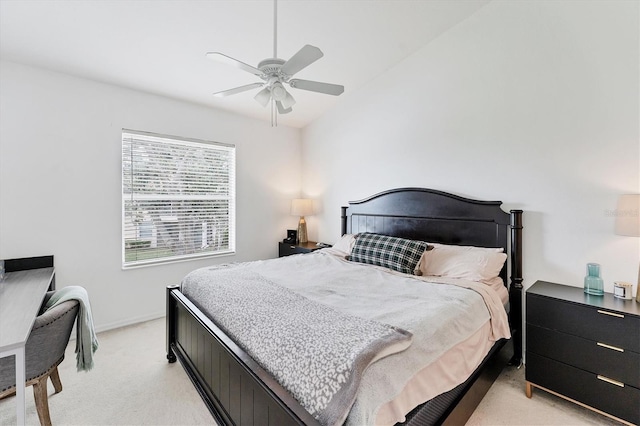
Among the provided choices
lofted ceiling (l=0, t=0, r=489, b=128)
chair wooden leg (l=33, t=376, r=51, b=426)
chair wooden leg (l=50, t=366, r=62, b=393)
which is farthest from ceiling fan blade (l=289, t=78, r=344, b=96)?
chair wooden leg (l=50, t=366, r=62, b=393)

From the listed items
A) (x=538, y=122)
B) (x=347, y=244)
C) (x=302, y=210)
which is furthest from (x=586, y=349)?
(x=302, y=210)

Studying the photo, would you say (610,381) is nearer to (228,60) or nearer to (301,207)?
(228,60)

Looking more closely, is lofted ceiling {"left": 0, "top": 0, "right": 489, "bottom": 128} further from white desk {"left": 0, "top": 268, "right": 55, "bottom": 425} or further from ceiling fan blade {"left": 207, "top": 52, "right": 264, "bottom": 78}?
white desk {"left": 0, "top": 268, "right": 55, "bottom": 425}

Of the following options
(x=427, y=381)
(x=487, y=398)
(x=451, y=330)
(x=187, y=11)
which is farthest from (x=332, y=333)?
(x=187, y=11)

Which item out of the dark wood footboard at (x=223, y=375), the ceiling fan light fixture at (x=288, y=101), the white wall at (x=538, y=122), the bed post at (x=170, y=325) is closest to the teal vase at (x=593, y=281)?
the white wall at (x=538, y=122)

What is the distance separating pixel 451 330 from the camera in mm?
1545

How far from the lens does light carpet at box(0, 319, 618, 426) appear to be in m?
1.81

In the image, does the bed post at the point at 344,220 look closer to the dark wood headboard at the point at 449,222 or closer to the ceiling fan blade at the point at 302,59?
the dark wood headboard at the point at 449,222

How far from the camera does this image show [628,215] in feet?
6.06

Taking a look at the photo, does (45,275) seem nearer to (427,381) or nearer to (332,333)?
(332,333)

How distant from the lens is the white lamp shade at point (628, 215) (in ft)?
5.93

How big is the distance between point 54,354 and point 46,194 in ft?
5.98

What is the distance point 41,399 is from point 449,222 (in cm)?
327

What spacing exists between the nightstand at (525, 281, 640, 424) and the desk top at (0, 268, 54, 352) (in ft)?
9.79
